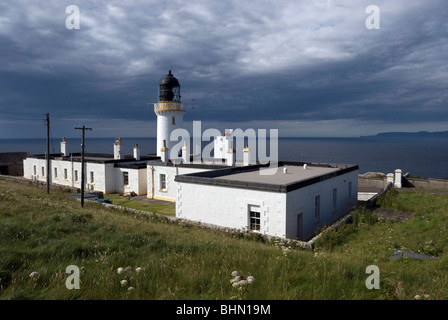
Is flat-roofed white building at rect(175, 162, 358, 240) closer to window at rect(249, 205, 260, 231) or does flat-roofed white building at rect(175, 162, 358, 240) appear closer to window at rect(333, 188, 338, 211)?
window at rect(249, 205, 260, 231)

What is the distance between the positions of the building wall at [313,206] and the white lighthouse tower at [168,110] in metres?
20.6

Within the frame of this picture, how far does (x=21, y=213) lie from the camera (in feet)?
33.5

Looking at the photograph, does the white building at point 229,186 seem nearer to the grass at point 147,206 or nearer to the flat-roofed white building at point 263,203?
the flat-roofed white building at point 263,203

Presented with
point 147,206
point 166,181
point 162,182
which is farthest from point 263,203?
point 162,182

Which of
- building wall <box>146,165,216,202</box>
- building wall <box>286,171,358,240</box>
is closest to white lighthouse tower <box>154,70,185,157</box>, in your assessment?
building wall <box>146,165,216,202</box>

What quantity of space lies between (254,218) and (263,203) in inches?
44.7

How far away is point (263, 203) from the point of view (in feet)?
47.8

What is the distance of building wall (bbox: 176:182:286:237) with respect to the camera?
46.4ft

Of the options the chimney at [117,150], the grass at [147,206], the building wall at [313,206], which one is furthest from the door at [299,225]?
the chimney at [117,150]

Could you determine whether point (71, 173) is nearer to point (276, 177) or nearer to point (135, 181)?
point (135, 181)

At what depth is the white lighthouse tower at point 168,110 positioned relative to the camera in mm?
33906

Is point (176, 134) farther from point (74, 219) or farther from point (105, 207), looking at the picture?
point (74, 219)

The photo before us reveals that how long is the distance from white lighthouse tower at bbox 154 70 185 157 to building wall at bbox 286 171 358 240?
809 inches
